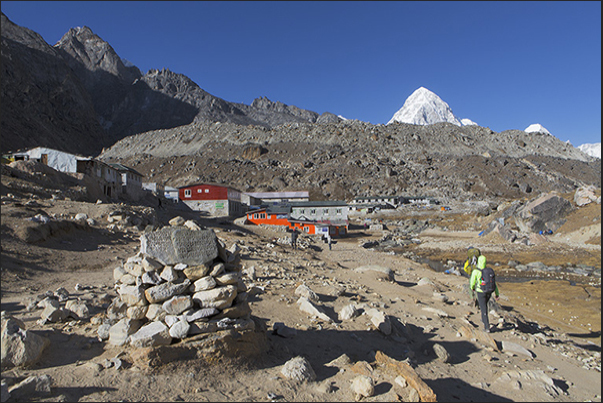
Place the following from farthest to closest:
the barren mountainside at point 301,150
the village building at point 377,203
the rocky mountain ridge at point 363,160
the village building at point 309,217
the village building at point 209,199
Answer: the barren mountainside at point 301,150 → the rocky mountain ridge at point 363,160 → the village building at point 377,203 → the village building at point 209,199 → the village building at point 309,217

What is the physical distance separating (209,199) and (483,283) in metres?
48.6

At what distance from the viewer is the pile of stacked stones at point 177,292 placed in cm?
580

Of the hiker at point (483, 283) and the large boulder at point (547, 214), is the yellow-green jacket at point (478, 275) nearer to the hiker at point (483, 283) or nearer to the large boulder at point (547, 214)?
the hiker at point (483, 283)

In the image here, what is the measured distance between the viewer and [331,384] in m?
5.71

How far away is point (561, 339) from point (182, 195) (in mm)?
52618

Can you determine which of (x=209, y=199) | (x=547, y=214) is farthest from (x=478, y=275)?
(x=209, y=199)

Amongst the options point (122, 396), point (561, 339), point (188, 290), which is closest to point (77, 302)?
point (188, 290)

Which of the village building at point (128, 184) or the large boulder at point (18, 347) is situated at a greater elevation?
the village building at point (128, 184)

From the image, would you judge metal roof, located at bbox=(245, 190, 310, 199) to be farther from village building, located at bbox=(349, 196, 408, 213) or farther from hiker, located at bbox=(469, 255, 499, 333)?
hiker, located at bbox=(469, 255, 499, 333)

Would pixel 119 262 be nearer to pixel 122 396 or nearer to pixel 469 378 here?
pixel 122 396

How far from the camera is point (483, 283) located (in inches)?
382

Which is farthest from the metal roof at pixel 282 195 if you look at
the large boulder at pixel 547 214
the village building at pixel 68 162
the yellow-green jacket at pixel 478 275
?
the yellow-green jacket at pixel 478 275

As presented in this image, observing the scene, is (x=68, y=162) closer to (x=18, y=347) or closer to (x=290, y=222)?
(x=290, y=222)

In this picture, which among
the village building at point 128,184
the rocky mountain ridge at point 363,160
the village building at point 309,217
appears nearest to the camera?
the village building at point 128,184
